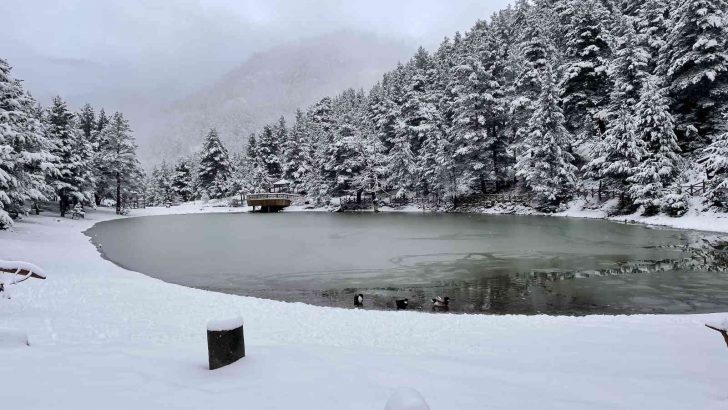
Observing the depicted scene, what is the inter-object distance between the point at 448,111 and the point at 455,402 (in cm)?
Answer: 5496

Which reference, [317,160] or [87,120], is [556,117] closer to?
[317,160]

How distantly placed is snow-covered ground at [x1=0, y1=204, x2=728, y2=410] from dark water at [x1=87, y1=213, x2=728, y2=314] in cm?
272

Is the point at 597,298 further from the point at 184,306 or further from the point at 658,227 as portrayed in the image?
the point at 658,227

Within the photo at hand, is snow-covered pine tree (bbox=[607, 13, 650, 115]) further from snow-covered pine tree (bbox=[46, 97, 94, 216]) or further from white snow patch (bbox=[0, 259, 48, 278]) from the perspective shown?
snow-covered pine tree (bbox=[46, 97, 94, 216])

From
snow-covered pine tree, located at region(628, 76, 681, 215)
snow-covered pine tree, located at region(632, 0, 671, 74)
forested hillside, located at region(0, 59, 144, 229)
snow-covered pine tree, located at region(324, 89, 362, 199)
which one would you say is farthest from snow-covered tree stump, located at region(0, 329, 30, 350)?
snow-covered pine tree, located at region(324, 89, 362, 199)

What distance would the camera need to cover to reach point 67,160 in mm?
42500

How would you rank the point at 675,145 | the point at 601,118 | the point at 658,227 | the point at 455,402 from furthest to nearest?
1. the point at 601,118
2. the point at 675,145
3. the point at 658,227
4. the point at 455,402

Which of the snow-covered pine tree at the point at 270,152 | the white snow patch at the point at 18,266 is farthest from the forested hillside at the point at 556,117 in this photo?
the white snow patch at the point at 18,266

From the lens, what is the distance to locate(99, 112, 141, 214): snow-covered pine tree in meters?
56.5

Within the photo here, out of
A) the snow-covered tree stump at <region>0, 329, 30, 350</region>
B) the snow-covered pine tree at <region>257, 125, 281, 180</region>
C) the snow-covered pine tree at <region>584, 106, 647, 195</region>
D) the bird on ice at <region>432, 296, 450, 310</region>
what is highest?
the snow-covered pine tree at <region>257, 125, 281, 180</region>

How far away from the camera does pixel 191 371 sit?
5051mm

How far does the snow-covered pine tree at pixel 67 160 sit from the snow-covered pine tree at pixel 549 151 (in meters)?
42.8

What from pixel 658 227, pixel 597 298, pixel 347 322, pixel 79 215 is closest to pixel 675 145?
pixel 658 227

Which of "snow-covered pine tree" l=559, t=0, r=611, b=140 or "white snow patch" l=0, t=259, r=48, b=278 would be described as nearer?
"white snow patch" l=0, t=259, r=48, b=278
